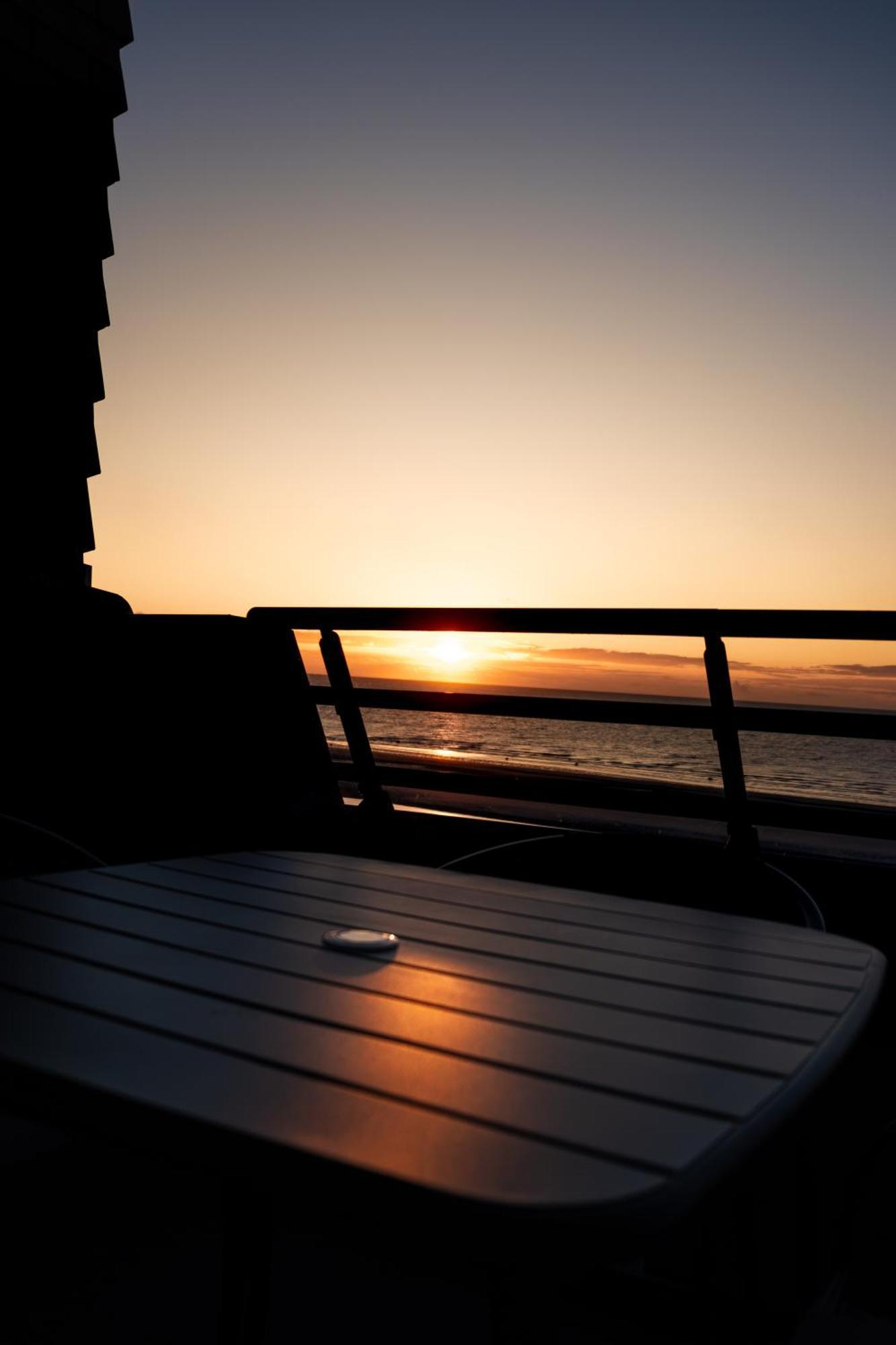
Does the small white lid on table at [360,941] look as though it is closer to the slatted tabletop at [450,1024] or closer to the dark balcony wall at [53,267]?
the slatted tabletop at [450,1024]

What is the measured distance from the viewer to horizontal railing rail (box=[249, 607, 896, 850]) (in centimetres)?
255

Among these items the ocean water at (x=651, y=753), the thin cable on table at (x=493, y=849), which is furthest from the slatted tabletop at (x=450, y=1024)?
the ocean water at (x=651, y=753)

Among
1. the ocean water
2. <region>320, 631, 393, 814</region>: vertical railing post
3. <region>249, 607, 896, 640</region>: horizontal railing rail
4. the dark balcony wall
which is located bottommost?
the ocean water

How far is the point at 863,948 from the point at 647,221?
1187 centimetres

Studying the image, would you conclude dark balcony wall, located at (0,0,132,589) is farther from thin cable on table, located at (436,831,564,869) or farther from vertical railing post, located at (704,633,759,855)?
thin cable on table, located at (436,831,564,869)

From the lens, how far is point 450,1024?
35.9 inches

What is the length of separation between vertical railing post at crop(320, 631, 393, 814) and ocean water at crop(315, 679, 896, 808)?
17.0 metres

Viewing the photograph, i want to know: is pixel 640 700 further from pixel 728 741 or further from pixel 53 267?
pixel 53 267

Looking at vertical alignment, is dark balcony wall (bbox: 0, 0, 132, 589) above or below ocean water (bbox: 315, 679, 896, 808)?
above

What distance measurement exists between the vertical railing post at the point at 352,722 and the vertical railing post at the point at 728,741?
1.14 metres

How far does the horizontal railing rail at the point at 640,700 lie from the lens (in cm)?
255

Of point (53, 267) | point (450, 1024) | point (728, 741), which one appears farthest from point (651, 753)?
point (450, 1024)

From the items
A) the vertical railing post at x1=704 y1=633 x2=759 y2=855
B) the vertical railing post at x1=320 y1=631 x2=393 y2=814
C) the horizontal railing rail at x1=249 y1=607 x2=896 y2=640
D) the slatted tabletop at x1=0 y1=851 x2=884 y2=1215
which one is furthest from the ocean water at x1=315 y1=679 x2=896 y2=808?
the slatted tabletop at x1=0 y1=851 x2=884 y2=1215

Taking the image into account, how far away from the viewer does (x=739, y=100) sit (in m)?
9.80
